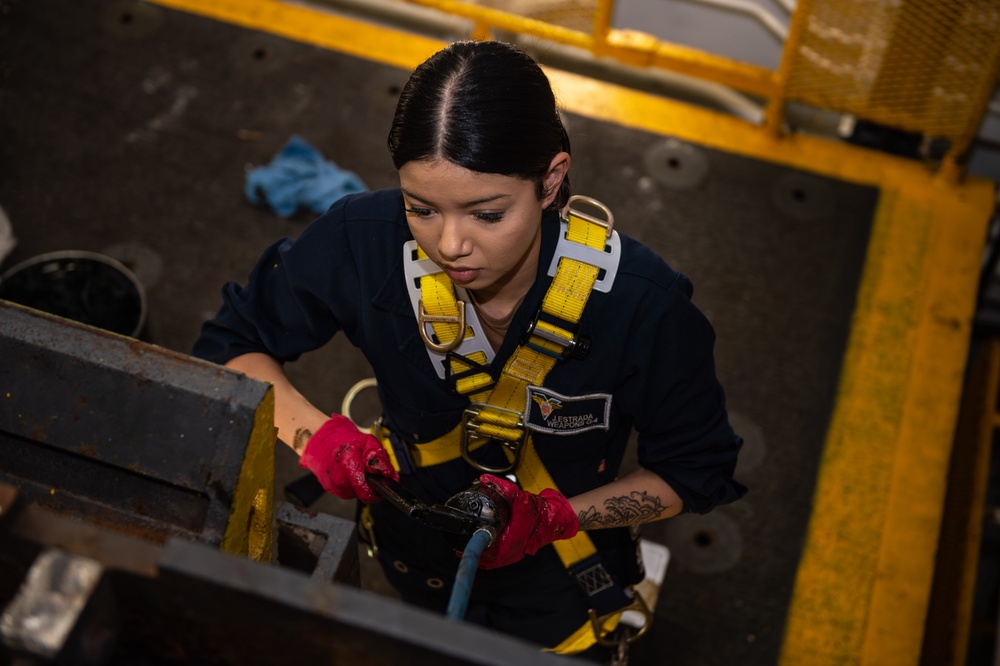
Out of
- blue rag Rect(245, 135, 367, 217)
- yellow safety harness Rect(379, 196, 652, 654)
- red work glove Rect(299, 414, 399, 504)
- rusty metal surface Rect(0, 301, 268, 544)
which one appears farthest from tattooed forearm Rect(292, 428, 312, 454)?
blue rag Rect(245, 135, 367, 217)

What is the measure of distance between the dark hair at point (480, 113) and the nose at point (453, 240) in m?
0.13

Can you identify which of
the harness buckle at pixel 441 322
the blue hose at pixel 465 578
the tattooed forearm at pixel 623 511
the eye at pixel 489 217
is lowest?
the tattooed forearm at pixel 623 511

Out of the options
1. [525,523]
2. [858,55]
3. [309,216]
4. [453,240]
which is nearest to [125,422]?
[453,240]

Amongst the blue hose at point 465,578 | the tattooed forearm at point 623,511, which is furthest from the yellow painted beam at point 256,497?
the tattooed forearm at point 623,511

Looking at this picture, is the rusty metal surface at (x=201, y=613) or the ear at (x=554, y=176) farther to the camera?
the ear at (x=554, y=176)

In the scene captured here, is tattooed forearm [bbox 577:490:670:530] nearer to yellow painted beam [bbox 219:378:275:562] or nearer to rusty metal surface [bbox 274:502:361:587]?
rusty metal surface [bbox 274:502:361:587]

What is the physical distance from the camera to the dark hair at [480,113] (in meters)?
1.81

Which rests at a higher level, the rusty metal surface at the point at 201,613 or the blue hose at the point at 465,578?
the rusty metal surface at the point at 201,613

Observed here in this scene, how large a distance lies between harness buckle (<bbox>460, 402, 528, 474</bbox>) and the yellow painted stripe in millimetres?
1729

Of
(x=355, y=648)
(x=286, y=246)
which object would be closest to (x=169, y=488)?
(x=355, y=648)

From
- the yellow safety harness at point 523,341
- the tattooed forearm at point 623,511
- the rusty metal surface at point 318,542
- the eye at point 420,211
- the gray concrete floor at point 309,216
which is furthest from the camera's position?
the gray concrete floor at point 309,216

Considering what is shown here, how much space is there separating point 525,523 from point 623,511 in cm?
47

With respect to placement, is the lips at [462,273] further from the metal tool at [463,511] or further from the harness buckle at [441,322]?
the metal tool at [463,511]

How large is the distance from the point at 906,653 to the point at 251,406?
2.91 meters
